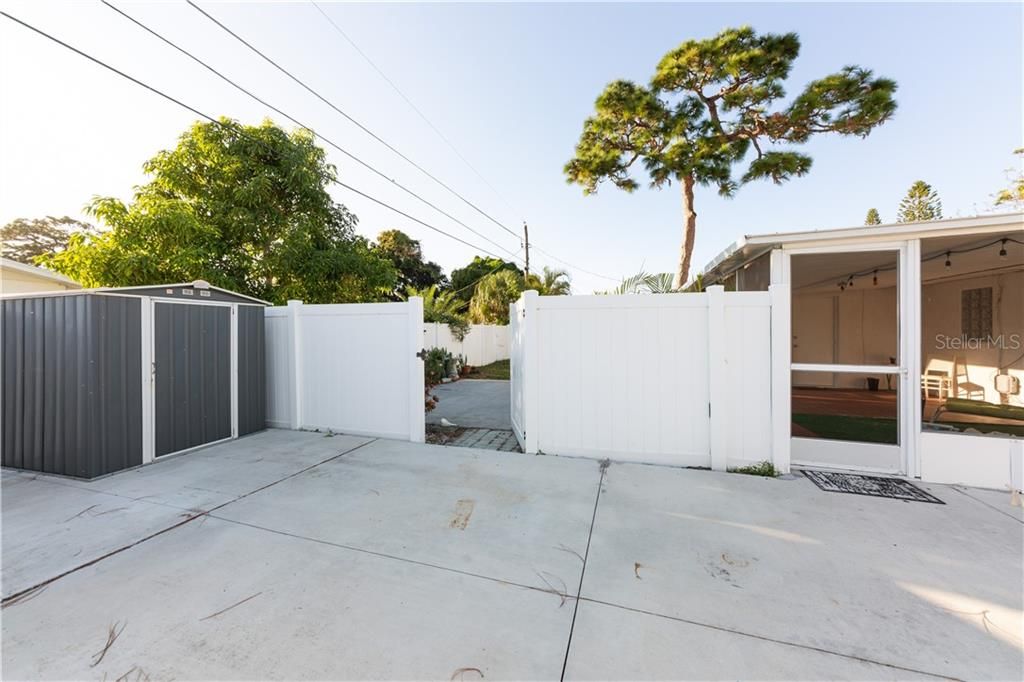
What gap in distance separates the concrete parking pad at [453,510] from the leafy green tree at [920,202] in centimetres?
3078

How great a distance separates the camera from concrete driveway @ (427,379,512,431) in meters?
6.55

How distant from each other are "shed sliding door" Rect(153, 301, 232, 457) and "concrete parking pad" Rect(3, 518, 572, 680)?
2.55 metres

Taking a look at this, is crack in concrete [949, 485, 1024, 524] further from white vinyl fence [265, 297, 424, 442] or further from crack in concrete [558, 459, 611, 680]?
white vinyl fence [265, 297, 424, 442]

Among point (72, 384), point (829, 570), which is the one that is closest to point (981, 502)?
point (829, 570)

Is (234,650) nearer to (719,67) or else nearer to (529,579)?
(529,579)

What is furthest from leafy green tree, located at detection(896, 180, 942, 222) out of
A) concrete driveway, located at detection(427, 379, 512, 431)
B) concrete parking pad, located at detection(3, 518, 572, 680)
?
concrete parking pad, located at detection(3, 518, 572, 680)

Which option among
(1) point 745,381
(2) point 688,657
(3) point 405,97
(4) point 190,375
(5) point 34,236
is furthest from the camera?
(5) point 34,236

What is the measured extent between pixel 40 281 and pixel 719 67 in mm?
17753

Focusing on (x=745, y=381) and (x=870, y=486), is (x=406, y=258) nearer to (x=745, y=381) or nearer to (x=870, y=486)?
(x=745, y=381)

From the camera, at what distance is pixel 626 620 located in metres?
1.90

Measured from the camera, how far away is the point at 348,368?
17.9ft

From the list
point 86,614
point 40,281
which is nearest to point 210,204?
point 40,281

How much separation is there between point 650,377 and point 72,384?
6069 mm

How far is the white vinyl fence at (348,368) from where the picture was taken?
5.13m
